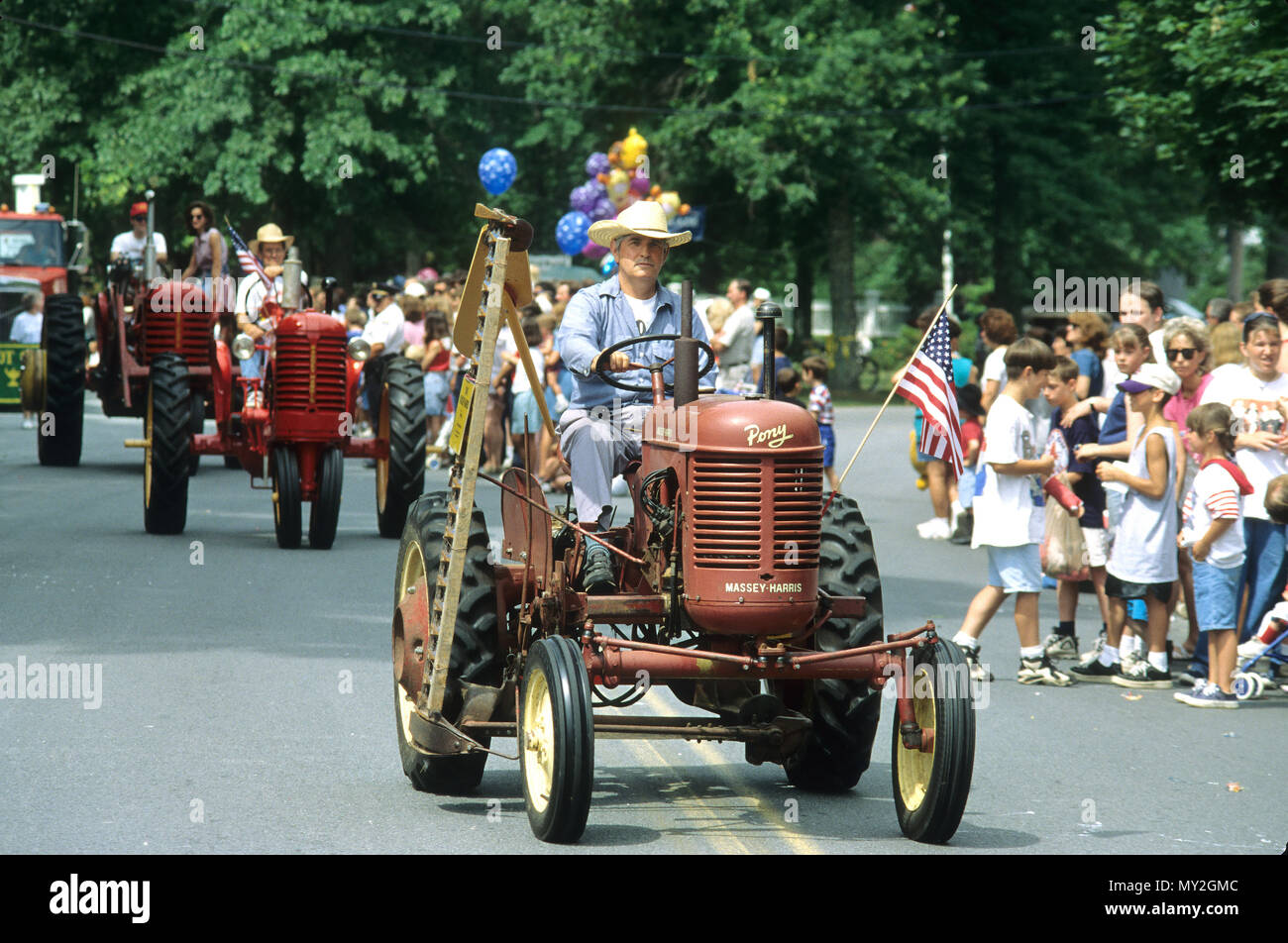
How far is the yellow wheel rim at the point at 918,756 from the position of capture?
616 cm

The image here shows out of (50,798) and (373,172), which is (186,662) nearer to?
(50,798)

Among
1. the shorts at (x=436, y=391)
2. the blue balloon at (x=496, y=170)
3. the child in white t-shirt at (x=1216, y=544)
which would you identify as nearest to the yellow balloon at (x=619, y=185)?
the blue balloon at (x=496, y=170)

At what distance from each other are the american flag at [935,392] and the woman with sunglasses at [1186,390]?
10.3ft

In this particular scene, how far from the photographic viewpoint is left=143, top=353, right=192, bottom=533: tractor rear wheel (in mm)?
14742

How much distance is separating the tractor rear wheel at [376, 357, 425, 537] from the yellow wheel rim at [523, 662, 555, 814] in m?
8.65

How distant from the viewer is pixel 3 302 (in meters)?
24.2

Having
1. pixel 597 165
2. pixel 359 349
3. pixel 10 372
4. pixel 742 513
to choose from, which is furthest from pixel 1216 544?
pixel 597 165

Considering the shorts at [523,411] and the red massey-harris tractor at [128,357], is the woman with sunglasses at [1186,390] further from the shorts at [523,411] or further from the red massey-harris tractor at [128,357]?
the shorts at [523,411]

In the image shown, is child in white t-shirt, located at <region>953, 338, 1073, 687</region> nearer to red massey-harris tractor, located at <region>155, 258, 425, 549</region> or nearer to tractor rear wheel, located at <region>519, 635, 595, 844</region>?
tractor rear wheel, located at <region>519, 635, 595, 844</region>

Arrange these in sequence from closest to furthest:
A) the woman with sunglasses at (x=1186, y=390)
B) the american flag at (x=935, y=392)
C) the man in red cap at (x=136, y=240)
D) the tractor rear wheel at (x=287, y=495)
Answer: the american flag at (x=935, y=392) → the woman with sunglasses at (x=1186, y=390) → the tractor rear wheel at (x=287, y=495) → the man in red cap at (x=136, y=240)

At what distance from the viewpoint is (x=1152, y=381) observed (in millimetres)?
10258

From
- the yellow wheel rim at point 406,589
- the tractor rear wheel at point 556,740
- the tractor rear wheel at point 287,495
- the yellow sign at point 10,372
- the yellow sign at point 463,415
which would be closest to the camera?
the tractor rear wheel at point 556,740

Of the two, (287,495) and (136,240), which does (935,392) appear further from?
(136,240)

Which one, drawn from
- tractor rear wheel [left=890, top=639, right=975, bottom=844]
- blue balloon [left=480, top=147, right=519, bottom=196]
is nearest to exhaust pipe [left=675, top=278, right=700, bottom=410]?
tractor rear wheel [left=890, top=639, right=975, bottom=844]
